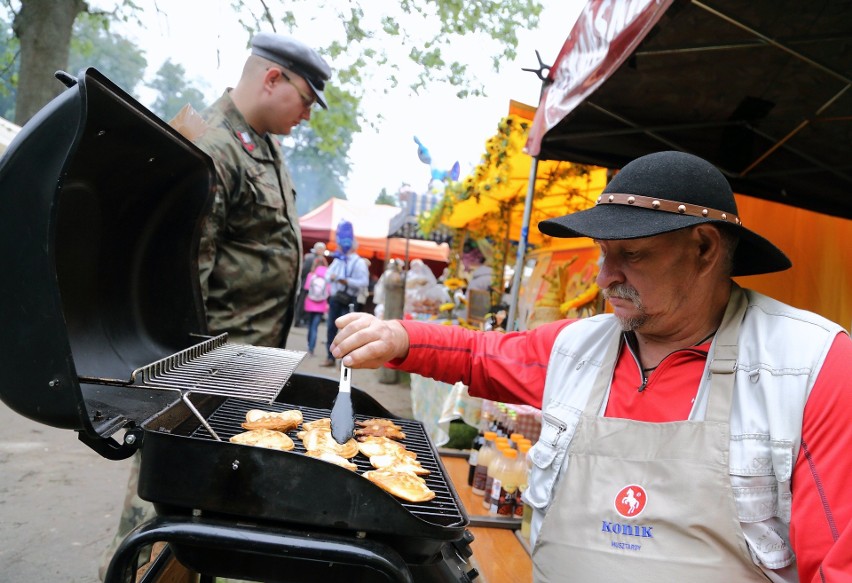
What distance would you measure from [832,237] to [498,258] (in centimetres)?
523

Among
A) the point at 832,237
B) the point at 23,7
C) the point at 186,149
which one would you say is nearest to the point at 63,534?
the point at 186,149

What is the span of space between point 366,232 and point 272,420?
17.0 m

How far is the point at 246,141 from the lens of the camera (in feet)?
9.44

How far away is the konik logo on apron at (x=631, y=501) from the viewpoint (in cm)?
154

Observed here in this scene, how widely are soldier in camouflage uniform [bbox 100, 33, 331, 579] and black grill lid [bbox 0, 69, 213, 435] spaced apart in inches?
18.4

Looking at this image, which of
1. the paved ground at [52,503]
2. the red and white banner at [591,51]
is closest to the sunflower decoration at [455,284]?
the paved ground at [52,503]

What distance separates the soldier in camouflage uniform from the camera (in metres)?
2.75

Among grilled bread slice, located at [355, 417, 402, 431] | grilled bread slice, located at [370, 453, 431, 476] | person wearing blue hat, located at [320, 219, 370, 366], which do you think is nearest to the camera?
grilled bread slice, located at [370, 453, 431, 476]

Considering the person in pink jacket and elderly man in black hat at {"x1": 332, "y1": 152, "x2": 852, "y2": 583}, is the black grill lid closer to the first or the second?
elderly man in black hat at {"x1": 332, "y1": 152, "x2": 852, "y2": 583}

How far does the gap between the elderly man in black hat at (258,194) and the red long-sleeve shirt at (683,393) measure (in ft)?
3.65

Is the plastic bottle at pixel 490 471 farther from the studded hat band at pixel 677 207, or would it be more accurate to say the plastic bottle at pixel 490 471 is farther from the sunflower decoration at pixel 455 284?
the sunflower decoration at pixel 455 284

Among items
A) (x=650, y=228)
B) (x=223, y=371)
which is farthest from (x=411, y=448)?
(x=650, y=228)

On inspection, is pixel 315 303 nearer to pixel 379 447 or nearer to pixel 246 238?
pixel 246 238

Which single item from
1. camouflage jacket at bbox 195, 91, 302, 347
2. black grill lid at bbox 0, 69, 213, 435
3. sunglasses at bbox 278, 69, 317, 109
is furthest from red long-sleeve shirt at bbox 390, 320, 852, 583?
sunglasses at bbox 278, 69, 317, 109
